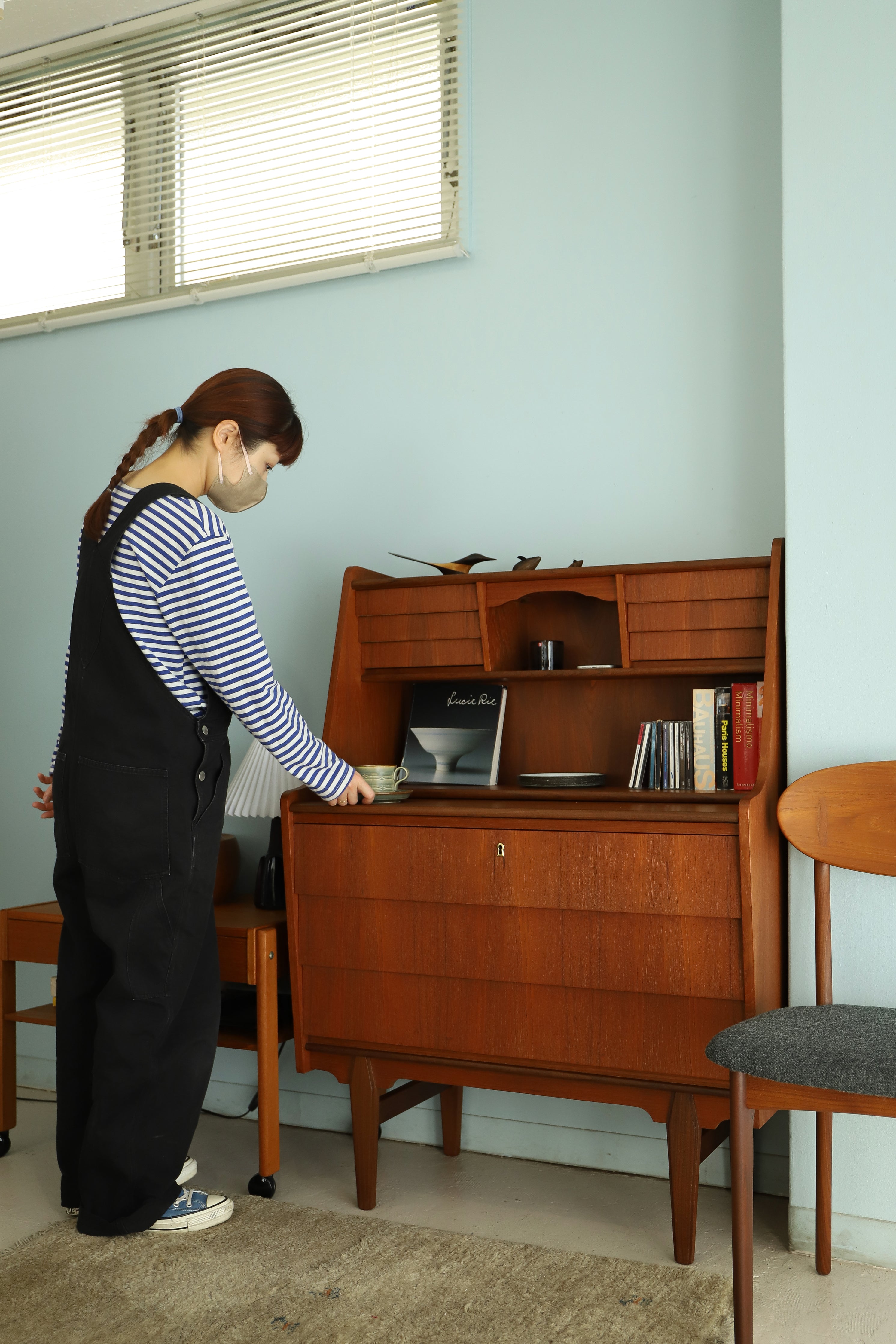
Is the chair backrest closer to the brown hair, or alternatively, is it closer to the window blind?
the brown hair

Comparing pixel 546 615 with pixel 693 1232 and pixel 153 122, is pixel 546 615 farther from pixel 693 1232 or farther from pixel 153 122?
pixel 153 122

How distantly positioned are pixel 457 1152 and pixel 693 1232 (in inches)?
29.0

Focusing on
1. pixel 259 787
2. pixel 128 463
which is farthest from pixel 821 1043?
pixel 128 463

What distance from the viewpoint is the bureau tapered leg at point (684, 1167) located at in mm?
1897

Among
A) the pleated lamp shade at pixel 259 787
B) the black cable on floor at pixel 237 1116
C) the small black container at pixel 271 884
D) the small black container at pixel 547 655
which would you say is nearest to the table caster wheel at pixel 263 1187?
the black cable on floor at pixel 237 1116

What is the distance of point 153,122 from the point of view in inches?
124

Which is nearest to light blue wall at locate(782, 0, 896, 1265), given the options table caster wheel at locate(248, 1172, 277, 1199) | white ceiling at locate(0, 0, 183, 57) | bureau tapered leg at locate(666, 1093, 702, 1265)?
bureau tapered leg at locate(666, 1093, 702, 1265)

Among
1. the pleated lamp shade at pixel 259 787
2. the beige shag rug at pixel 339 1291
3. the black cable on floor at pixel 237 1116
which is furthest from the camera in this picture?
the black cable on floor at pixel 237 1116

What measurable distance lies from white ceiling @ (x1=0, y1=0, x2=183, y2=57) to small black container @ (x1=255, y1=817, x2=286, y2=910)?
232 centimetres

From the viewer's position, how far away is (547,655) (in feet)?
7.82

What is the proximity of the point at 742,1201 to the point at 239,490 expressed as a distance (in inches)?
57.9

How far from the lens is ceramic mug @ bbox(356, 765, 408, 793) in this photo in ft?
7.25

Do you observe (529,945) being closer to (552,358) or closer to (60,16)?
(552,358)

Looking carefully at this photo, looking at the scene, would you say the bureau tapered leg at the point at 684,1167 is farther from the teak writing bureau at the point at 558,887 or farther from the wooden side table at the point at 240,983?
the wooden side table at the point at 240,983
